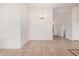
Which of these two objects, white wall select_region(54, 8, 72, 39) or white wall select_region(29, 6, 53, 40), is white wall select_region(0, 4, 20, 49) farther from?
white wall select_region(54, 8, 72, 39)

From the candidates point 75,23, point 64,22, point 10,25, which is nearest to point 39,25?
point 64,22

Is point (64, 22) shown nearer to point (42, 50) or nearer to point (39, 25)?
point (39, 25)

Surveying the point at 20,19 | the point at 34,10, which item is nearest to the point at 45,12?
the point at 34,10

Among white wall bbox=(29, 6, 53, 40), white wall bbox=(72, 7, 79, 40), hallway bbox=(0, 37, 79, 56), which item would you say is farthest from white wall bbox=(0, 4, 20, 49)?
white wall bbox=(72, 7, 79, 40)

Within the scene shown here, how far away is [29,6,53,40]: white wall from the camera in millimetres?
8414

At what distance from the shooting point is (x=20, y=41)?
593cm

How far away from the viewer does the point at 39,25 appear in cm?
880

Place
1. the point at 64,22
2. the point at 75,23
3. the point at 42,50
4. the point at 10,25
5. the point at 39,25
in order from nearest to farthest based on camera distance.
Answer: the point at 42,50 < the point at 10,25 < the point at 75,23 < the point at 39,25 < the point at 64,22

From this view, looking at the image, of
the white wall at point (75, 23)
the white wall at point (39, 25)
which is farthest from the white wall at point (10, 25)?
the white wall at point (75, 23)

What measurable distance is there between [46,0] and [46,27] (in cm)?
730

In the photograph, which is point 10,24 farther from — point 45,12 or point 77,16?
point 77,16

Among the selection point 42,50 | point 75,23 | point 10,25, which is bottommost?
point 42,50

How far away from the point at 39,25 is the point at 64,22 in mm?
1646

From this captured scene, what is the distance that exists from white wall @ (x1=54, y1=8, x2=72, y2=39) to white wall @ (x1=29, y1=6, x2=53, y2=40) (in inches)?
17.8
